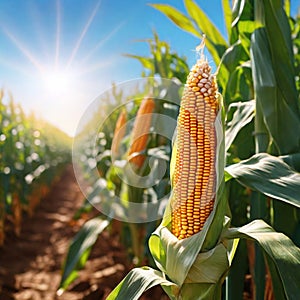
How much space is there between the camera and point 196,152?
3.68ft

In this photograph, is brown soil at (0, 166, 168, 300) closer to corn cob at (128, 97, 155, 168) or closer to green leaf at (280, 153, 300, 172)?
corn cob at (128, 97, 155, 168)

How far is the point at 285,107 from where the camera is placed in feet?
5.08

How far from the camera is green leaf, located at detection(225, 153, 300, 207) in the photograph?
118 centimetres

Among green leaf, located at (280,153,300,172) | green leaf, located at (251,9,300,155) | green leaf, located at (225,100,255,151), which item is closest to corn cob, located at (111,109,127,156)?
green leaf, located at (225,100,255,151)

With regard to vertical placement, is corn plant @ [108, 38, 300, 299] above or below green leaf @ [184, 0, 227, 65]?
below

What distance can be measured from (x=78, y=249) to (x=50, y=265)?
200 cm

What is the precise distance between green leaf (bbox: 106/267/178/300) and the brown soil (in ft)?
6.05

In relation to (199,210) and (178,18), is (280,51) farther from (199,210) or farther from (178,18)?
(199,210)

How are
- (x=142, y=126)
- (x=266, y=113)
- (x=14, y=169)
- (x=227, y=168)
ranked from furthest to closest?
(x=14, y=169), (x=142, y=126), (x=266, y=113), (x=227, y=168)

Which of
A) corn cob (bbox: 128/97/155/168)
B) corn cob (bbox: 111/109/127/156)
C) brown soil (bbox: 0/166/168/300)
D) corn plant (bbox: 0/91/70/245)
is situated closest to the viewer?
corn cob (bbox: 128/97/155/168)

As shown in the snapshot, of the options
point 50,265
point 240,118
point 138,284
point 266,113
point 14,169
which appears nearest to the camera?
point 138,284

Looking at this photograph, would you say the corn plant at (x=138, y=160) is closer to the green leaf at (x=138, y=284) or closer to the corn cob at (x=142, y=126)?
the corn cob at (x=142, y=126)

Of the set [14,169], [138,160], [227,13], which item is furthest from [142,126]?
[14,169]

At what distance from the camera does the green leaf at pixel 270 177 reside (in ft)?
3.88
